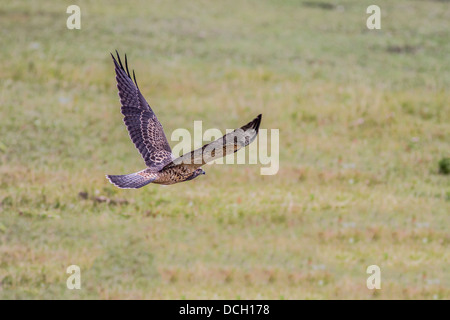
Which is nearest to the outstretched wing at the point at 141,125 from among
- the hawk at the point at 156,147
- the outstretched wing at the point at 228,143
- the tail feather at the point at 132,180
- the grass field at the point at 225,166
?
the hawk at the point at 156,147

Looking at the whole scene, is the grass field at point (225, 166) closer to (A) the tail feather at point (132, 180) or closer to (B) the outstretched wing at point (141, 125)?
(B) the outstretched wing at point (141, 125)

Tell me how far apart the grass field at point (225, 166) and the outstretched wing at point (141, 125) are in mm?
5271

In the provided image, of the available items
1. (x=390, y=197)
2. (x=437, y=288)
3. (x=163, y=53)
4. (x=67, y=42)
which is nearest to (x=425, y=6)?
(x=163, y=53)

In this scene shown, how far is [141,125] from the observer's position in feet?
30.1

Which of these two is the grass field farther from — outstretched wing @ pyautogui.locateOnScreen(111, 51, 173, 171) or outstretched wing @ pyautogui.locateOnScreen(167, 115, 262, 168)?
outstretched wing @ pyautogui.locateOnScreen(167, 115, 262, 168)

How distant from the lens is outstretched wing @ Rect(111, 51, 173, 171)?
8695 mm

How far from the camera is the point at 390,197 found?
17953mm

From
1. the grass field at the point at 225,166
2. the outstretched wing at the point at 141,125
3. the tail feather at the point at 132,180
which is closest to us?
the tail feather at the point at 132,180

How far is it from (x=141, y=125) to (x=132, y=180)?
1931mm

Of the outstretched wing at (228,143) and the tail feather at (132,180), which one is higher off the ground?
the outstretched wing at (228,143)

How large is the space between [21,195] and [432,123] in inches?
471

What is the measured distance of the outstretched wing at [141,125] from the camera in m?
8.70

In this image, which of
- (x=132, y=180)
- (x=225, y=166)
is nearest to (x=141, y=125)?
(x=132, y=180)

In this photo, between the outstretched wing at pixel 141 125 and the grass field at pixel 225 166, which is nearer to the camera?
the outstretched wing at pixel 141 125
